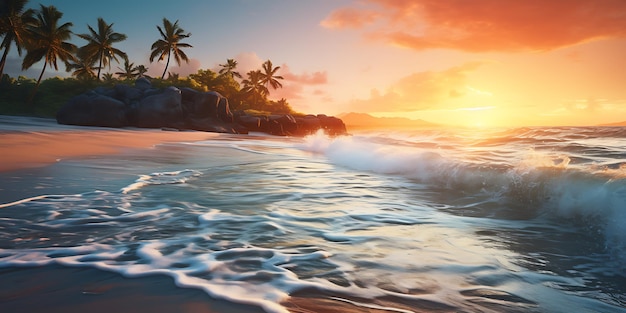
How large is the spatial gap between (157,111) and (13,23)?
47.4ft

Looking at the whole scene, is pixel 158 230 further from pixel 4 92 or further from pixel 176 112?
pixel 4 92

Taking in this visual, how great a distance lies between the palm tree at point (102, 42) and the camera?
39875 millimetres

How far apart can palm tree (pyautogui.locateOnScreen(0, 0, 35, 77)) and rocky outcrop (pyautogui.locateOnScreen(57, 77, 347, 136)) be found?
26.4 feet

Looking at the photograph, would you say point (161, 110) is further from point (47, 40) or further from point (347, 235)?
point (347, 235)

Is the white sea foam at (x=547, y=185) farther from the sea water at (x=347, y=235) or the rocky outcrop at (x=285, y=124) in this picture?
the rocky outcrop at (x=285, y=124)

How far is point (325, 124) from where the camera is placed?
45.5 metres

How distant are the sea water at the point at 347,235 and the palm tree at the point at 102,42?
39.8 metres

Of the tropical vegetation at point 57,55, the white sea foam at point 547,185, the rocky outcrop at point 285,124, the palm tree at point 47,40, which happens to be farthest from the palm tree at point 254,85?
the white sea foam at point 547,185

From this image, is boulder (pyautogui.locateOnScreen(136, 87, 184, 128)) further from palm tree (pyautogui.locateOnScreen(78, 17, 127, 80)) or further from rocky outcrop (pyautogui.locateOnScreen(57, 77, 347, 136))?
palm tree (pyautogui.locateOnScreen(78, 17, 127, 80))

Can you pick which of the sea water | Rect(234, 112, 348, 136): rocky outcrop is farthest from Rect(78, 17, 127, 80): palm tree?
the sea water

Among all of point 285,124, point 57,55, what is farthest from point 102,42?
point 285,124

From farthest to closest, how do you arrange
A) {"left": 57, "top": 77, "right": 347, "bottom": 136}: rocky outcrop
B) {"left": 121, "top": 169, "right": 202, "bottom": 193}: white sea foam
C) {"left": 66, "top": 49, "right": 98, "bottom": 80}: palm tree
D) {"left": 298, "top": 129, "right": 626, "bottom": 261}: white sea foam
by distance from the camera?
{"left": 66, "top": 49, "right": 98, "bottom": 80}: palm tree < {"left": 57, "top": 77, "right": 347, "bottom": 136}: rocky outcrop < {"left": 121, "top": 169, "right": 202, "bottom": 193}: white sea foam < {"left": 298, "top": 129, "right": 626, "bottom": 261}: white sea foam

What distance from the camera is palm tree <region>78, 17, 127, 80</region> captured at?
39.9m

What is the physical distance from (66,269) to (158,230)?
1.07m
